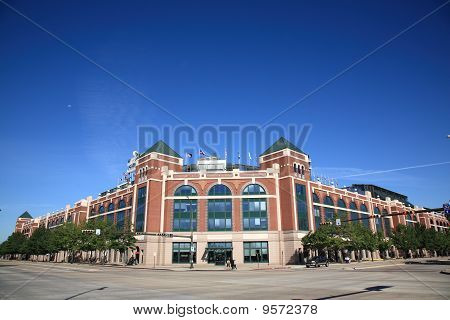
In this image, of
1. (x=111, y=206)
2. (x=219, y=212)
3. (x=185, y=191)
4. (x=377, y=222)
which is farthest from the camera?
(x=377, y=222)

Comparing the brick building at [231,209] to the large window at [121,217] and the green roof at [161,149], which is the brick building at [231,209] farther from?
the large window at [121,217]

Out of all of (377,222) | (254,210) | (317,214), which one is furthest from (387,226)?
(254,210)

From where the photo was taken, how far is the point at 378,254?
243 ft

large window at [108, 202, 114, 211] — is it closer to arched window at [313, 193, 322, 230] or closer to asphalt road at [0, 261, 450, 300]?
arched window at [313, 193, 322, 230]

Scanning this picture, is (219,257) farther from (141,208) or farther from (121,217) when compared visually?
(121,217)

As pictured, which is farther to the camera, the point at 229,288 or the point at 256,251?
the point at 256,251

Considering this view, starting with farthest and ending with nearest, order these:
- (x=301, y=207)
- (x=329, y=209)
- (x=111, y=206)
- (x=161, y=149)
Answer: (x=111, y=206) → (x=161, y=149) → (x=329, y=209) → (x=301, y=207)

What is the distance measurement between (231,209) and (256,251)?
326 inches

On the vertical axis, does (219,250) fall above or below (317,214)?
below

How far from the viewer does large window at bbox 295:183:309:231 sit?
185 feet

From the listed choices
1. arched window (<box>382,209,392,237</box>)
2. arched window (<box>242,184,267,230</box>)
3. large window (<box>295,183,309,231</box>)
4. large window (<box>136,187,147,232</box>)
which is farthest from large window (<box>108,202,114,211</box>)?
arched window (<box>382,209,392,237</box>)

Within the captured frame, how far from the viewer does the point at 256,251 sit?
55.2 metres
